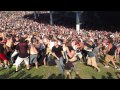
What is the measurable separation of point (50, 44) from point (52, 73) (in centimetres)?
155

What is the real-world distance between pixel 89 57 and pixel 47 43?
2.06 m

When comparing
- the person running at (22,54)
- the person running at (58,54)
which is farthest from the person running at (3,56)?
the person running at (58,54)

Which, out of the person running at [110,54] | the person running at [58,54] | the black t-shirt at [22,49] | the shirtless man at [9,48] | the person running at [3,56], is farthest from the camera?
the shirtless man at [9,48]

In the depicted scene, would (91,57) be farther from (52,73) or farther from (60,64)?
(52,73)

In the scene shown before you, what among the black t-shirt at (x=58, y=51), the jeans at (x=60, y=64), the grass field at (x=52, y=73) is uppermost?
the black t-shirt at (x=58, y=51)

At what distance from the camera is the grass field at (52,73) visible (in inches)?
744

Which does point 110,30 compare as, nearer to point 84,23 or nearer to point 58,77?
point 84,23

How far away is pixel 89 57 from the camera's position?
65.4 feet

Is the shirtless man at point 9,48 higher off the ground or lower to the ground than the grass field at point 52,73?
higher

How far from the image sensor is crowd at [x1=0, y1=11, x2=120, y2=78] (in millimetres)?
19453

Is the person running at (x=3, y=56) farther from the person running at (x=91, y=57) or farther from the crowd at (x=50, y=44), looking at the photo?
the person running at (x=91, y=57)

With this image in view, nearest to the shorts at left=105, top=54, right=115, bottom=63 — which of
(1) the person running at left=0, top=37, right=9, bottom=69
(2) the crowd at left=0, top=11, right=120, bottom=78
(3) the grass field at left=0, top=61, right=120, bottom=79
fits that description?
(2) the crowd at left=0, top=11, right=120, bottom=78

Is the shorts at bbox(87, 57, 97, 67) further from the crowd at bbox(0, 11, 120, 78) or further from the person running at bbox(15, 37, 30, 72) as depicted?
the person running at bbox(15, 37, 30, 72)
